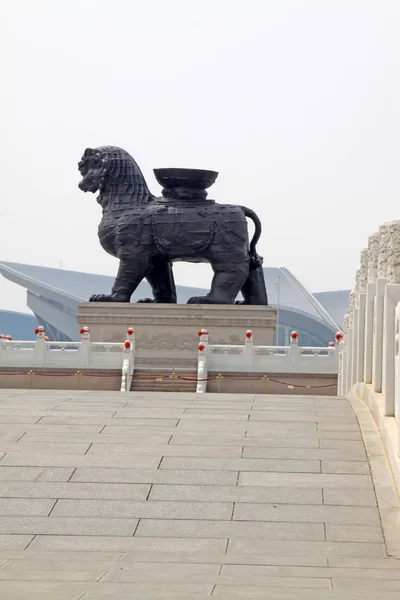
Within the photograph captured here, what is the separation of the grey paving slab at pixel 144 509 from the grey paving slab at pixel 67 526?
106 millimetres

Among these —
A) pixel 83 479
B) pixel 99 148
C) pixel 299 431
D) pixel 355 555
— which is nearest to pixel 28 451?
pixel 83 479

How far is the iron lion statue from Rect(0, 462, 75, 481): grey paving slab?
18.2 m

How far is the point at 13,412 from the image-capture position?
36.6ft

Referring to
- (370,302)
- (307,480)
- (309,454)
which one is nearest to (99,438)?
(309,454)

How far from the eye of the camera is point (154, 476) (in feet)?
28.3

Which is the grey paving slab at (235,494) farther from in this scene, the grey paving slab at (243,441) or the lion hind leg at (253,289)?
the lion hind leg at (253,289)

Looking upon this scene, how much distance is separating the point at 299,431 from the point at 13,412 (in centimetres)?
290

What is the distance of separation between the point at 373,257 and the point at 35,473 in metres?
5.48

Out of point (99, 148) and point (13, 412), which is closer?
point (13, 412)

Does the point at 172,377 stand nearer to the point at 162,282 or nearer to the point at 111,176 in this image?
the point at 162,282

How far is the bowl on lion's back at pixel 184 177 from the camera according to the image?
90.2 feet

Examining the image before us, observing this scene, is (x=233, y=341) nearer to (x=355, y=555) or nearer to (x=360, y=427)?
(x=360, y=427)

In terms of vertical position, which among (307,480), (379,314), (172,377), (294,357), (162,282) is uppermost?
(162,282)

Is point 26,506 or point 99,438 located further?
point 99,438
